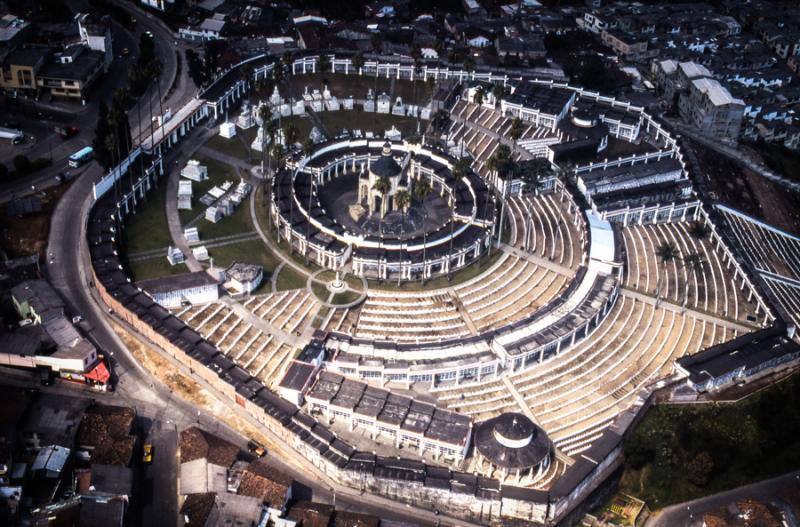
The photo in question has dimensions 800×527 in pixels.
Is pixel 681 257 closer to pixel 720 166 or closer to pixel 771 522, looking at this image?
pixel 720 166

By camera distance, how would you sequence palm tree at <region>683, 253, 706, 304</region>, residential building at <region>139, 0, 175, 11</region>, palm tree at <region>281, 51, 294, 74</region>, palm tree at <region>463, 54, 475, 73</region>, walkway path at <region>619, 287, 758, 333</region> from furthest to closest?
1. residential building at <region>139, 0, 175, 11</region>
2. palm tree at <region>463, 54, 475, 73</region>
3. palm tree at <region>281, 51, 294, 74</region>
4. palm tree at <region>683, 253, 706, 304</region>
5. walkway path at <region>619, 287, 758, 333</region>

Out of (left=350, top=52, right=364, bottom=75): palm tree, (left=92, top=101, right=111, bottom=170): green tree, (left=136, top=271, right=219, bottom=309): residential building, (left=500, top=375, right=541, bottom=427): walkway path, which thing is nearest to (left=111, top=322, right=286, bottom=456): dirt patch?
(left=136, top=271, right=219, bottom=309): residential building

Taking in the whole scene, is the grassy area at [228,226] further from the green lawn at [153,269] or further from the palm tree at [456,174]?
the palm tree at [456,174]

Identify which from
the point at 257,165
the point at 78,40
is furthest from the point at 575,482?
the point at 78,40

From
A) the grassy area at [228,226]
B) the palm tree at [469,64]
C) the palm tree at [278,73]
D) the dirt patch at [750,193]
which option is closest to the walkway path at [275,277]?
the grassy area at [228,226]

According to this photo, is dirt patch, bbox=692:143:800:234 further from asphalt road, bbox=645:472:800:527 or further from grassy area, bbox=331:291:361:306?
grassy area, bbox=331:291:361:306

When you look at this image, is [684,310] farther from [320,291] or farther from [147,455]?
[147,455]
